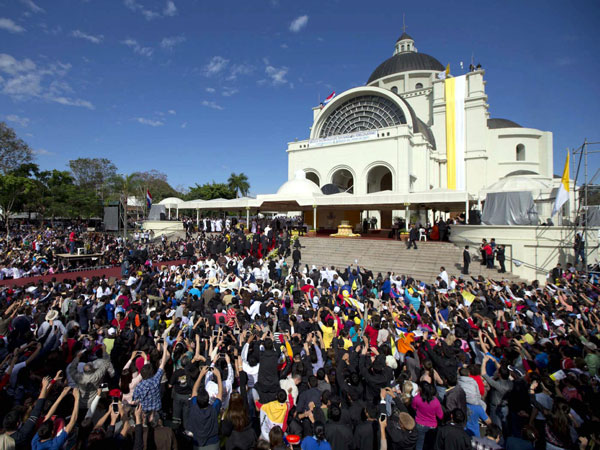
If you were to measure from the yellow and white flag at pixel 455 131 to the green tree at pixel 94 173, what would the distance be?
43.9 m

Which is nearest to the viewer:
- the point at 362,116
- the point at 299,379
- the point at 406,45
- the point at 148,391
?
the point at 148,391

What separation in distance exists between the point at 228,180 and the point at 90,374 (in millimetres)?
48993

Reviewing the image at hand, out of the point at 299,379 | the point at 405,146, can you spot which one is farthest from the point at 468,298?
the point at 405,146

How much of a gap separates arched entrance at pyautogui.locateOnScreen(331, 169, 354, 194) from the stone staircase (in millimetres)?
13110

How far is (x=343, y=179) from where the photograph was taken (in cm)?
3269

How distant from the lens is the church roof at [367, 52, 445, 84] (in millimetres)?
36219

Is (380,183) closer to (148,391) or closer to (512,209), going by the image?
(512,209)

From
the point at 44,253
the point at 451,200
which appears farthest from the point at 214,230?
the point at 451,200

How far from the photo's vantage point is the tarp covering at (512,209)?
1600 cm

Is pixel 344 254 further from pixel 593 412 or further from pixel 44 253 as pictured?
pixel 44 253

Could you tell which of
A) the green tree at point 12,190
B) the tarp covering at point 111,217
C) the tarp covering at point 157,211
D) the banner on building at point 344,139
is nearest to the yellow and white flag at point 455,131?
the banner on building at point 344,139

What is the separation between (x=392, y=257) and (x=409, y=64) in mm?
30710

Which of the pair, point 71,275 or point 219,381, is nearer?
point 219,381

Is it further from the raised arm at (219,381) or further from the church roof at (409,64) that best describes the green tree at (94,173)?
the raised arm at (219,381)
